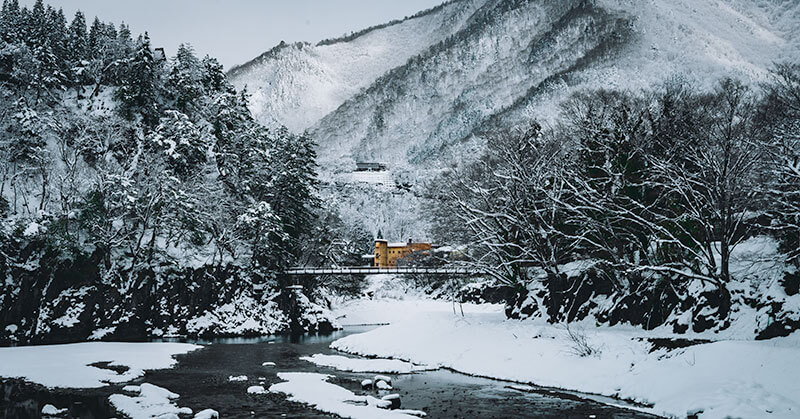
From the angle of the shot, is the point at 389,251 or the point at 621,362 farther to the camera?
the point at 389,251

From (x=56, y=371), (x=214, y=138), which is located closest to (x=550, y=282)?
(x=56, y=371)

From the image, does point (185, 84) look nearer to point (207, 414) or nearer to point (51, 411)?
point (51, 411)

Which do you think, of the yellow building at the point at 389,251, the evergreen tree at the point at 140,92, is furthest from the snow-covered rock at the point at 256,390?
the yellow building at the point at 389,251

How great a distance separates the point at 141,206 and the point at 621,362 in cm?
4189

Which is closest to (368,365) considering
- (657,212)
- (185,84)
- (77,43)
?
(657,212)

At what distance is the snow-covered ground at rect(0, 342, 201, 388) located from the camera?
63.1ft

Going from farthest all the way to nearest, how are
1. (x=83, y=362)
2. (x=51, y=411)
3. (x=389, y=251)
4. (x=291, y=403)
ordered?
(x=389, y=251) → (x=83, y=362) → (x=291, y=403) → (x=51, y=411)

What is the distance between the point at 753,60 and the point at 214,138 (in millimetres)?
116765

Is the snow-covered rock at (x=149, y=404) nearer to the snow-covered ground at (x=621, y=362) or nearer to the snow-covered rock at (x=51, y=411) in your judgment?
the snow-covered rock at (x=51, y=411)

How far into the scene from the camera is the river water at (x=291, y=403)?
15086 mm

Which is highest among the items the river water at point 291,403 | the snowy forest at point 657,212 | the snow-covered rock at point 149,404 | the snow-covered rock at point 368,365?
the snowy forest at point 657,212

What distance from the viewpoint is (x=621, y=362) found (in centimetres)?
1883

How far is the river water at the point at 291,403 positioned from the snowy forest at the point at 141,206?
21889 millimetres

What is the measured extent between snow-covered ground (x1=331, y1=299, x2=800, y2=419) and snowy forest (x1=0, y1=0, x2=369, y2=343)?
2004cm
